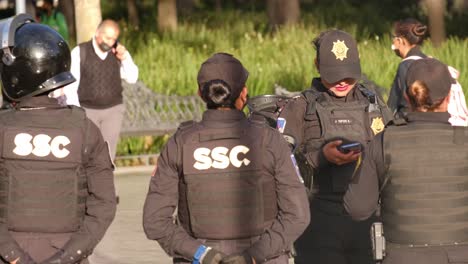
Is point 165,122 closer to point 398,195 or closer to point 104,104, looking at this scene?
point 104,104

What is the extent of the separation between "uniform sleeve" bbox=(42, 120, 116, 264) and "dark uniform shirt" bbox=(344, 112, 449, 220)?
1069 mm

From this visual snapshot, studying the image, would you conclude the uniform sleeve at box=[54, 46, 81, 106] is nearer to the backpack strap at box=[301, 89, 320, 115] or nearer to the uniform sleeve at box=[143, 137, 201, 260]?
the backpack strap at box=[301, 89, 320, 115]

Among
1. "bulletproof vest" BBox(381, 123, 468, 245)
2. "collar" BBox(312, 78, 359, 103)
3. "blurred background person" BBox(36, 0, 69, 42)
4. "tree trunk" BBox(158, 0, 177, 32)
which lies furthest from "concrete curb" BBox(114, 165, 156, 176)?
"tree trunk" BBox(158, 0, 177, 32)

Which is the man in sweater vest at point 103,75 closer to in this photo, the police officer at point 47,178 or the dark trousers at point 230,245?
the police officer at point 47,178

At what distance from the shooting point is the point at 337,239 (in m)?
8.07

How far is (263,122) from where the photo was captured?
6.62 metres

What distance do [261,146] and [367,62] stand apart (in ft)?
47.9

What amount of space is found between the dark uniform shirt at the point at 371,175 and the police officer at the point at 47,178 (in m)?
1.07

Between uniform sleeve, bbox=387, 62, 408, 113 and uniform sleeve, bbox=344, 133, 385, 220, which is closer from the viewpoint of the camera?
uniform sleeve, bbox=344, 133, 385, 220

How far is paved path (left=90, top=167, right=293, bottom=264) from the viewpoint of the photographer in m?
12.1

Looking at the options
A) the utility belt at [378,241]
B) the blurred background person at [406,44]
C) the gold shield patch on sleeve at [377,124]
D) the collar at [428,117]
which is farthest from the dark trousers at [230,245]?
the blurred background person at [406,44]

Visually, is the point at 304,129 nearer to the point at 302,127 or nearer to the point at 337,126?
the point at 302,127

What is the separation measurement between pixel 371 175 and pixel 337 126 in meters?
1.50

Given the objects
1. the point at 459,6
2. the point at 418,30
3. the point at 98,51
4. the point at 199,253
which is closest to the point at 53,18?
the point at 98,51
